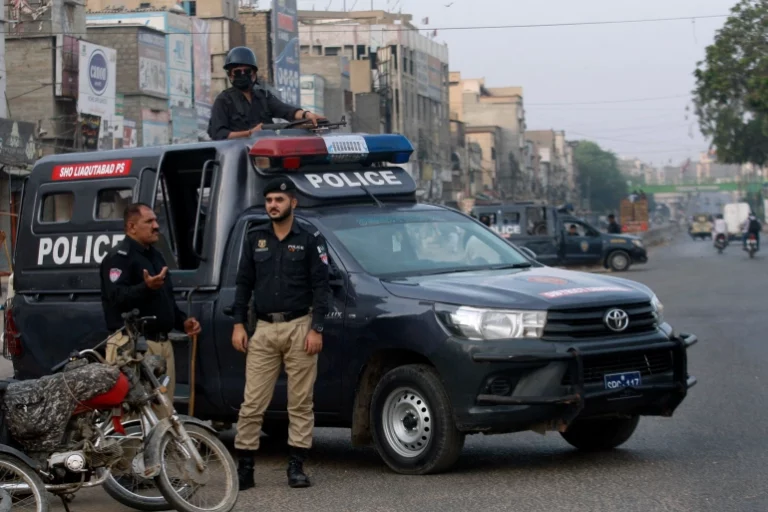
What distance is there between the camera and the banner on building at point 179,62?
5831 centimetres

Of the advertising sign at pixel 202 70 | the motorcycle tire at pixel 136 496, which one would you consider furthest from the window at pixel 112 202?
the advertising sign at pixel 202 70

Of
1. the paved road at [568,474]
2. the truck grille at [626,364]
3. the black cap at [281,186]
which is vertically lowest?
the paved road at [568,474]

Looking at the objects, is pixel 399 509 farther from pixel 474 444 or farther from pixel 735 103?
pixel 735 103

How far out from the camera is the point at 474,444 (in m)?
9.69

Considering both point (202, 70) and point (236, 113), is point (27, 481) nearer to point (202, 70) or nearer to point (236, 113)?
point (236, 113)

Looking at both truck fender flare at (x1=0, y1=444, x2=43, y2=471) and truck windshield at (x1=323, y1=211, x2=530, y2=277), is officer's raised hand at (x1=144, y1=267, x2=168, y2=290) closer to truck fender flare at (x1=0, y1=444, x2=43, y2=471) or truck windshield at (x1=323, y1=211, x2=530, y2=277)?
truck windshield at (x1=323, y1=211, x2=530, y2=277)

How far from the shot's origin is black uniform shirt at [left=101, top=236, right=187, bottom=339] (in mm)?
8117

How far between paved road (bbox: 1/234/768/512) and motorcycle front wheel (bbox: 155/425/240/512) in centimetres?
35

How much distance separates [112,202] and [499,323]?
11.8 feet

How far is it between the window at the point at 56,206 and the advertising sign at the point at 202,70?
50.1m

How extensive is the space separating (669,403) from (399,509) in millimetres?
2127

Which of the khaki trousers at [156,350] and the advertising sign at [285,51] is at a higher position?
the advertising sign at [285,51]

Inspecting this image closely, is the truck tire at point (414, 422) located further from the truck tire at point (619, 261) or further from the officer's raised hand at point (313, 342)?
the truck tire at point (619, 261)

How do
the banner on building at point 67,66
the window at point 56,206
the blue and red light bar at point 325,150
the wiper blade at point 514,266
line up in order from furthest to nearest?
the banner on building at point 67,66, the window at point 56,206, the blue and red light bar at point 325,150, the wiper blade at point 514,266
